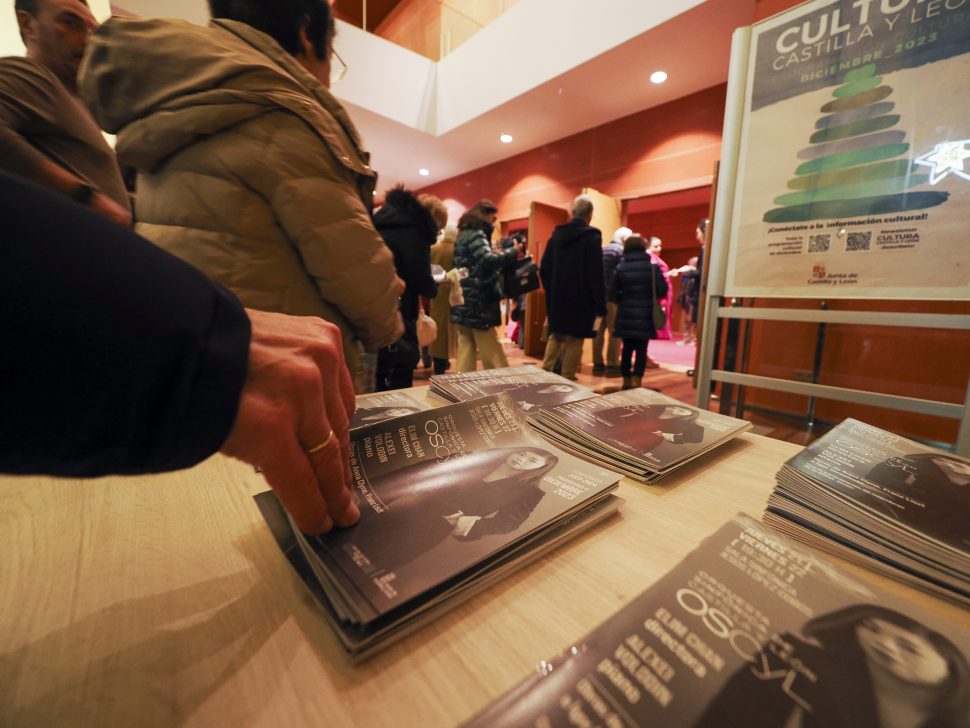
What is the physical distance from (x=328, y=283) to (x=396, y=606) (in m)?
0.66

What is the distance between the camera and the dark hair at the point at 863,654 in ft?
0.64

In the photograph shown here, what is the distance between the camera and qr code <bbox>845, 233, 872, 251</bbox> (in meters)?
1.04

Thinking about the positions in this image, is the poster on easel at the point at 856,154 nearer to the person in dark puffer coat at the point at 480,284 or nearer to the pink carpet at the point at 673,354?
the person in dark puffer coat at the point at 480,284

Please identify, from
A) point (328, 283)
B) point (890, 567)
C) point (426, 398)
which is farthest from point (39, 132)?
point (890, 567)

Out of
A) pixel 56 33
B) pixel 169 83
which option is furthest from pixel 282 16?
pixel 56 33

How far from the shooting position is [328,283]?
783 mm

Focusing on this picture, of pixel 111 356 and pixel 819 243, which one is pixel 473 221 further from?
pixel 111 356

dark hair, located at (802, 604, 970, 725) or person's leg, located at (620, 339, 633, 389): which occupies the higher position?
dark hair, located at (802, 604, 970, 725)

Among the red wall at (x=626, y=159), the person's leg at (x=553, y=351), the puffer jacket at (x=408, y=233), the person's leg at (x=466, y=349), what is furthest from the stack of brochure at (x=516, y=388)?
the red wall at (x=626, y=159)

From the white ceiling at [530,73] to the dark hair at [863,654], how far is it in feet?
12.0

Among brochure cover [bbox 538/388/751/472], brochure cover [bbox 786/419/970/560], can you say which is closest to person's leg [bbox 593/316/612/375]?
brochure cover [bbox 538/388/751/472]

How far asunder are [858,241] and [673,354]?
14.8ft

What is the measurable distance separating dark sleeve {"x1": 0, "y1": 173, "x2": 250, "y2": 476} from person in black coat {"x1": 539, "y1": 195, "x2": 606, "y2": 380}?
277 centimetres

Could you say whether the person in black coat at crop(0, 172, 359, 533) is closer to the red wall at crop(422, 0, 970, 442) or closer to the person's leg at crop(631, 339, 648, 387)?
the red wall at crop(422, 0, 970, 442)
